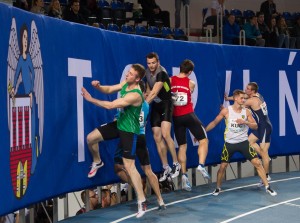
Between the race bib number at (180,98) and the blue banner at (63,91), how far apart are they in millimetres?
733

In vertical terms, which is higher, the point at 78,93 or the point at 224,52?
the point at 224,52

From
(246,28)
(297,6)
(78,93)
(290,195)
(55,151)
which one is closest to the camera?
(55,151)

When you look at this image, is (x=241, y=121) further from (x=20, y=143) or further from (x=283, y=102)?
(x=20, y=143)

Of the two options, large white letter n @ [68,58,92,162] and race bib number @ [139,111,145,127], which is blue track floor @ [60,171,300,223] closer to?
large white letter n @ [68,58,92,162]

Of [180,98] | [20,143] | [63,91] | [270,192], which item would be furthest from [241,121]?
[20,143]

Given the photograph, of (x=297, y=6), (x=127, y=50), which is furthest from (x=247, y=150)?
(x=297, y=6)

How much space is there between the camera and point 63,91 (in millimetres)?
10656

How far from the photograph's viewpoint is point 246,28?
69.9 ft

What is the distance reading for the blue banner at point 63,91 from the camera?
9.05m

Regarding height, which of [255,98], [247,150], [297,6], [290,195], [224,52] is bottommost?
[290,195]

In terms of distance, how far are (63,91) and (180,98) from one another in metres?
2.91

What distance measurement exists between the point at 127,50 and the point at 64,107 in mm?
2382

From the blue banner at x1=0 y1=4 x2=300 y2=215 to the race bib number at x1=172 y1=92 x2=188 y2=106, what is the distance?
2.40 feet

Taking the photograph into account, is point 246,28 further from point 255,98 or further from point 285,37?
point 255,98
